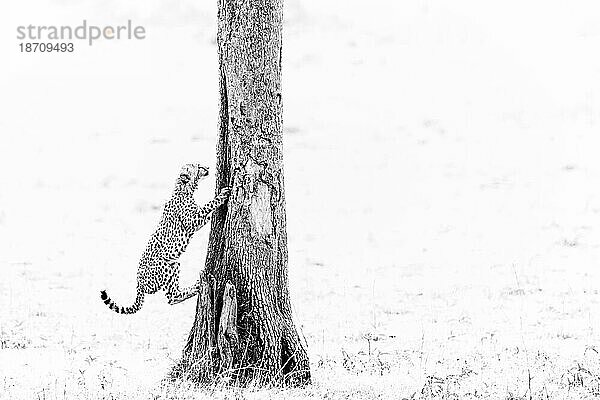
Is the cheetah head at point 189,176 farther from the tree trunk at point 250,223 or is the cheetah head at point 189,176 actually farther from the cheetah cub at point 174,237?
the tree trunk at point 250,223

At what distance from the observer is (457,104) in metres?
20.1

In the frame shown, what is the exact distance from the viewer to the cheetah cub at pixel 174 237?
796 centimetres

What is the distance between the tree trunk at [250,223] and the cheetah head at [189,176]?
23cm

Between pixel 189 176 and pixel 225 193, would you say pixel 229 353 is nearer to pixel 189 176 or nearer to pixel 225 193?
pixel 225 193

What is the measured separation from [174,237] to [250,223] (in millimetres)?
646

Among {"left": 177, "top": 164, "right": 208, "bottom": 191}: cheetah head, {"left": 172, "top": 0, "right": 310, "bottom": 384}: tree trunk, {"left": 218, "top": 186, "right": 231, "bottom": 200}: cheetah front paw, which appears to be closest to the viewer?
{"left": 172, "top": 0, "right": 310, "bottom": 384}: tree trunk

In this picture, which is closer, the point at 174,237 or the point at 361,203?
the point at 174,237

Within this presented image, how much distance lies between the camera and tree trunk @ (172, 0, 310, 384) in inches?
305

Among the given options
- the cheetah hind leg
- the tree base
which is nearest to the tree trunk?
the tree base

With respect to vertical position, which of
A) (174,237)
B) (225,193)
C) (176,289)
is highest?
(225,193)

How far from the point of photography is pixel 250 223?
776 cm

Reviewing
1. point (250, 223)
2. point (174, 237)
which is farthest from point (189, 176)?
point (250, 223)

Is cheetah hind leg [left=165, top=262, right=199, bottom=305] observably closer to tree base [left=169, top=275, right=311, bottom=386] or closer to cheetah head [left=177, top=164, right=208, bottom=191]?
tree base [left=169, top=275, right=311, bottom=386]

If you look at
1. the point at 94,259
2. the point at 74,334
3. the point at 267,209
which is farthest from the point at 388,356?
the point at 94,259
